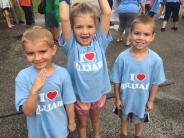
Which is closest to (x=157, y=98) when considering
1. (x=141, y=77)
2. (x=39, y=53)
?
(x=141, y=77)

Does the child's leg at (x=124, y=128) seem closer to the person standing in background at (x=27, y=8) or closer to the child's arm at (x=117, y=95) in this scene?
the child's arm at (x=117, y=95)

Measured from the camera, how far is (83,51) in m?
2.51

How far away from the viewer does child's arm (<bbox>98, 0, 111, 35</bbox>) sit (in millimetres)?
2546

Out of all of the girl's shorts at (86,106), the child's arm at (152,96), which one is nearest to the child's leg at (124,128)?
the child's arm at (152,96)

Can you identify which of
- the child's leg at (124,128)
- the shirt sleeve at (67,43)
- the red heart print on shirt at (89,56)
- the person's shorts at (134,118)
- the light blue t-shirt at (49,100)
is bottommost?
the child's leg at (124,128)

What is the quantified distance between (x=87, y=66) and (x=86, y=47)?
0.57ft

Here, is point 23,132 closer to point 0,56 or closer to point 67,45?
point 67,45

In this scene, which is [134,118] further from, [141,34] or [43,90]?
[43,90]

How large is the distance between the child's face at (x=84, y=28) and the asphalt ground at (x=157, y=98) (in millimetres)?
1327

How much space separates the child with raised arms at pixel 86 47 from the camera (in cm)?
245

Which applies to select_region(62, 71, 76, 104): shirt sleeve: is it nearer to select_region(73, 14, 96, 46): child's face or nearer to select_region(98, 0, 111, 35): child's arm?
select_region(73, 14, 96, 46): child's face

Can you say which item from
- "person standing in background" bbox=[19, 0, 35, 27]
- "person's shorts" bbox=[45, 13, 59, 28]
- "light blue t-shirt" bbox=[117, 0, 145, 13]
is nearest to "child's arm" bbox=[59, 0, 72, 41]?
"light blue t-shirt" bbox=[117, 0, 145, 13]

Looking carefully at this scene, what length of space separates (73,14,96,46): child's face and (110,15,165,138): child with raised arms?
402 mm

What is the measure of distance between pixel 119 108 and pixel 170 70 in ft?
7.79
